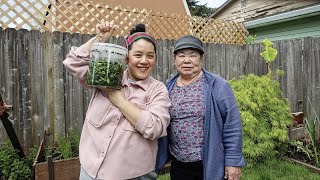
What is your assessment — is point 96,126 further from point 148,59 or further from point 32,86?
point 32,86

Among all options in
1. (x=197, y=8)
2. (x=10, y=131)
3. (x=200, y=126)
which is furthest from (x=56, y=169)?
(x=197, y=8)

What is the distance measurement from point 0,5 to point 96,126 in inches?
158

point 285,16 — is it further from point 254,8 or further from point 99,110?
point 99,110

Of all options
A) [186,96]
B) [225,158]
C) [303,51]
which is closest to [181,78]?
[186,96]

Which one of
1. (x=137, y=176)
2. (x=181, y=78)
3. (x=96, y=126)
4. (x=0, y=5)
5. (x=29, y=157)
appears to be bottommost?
(x=29, y=157)

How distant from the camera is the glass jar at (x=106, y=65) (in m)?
1.48

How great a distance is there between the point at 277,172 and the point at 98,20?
4237 millimetres

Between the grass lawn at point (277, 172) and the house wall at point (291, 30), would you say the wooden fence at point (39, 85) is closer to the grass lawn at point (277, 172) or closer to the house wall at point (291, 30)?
the grass lawn at point (277, 172)

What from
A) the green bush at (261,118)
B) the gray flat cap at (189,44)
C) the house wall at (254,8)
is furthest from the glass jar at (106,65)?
the house wall at (254,8)

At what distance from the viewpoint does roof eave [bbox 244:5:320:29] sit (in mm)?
6483

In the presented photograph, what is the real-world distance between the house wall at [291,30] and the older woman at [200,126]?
6.29 m

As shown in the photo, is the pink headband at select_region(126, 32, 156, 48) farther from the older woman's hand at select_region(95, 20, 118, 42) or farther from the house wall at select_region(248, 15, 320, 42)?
the house wall at select_region(248, 15, 320, 42)

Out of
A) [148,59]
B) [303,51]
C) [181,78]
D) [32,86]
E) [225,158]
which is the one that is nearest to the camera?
[148,59]

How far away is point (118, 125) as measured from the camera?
5.00 feet
